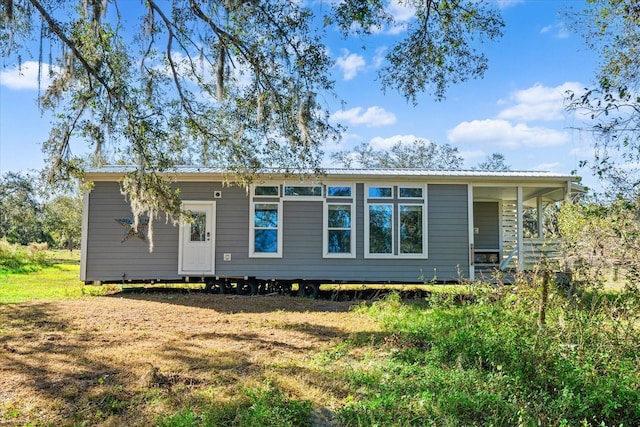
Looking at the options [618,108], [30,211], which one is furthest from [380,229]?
[30,211]

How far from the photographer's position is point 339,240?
30.9ft

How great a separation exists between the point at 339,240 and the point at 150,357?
5.60 metres

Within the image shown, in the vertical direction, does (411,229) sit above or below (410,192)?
below

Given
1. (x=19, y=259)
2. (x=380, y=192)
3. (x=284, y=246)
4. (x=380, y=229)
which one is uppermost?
(x=380, y=192)

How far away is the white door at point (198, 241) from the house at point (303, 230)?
0.02 meters

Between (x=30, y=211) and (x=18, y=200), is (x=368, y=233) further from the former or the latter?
(x=18, y=200)

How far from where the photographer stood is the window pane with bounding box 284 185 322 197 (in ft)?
31.1

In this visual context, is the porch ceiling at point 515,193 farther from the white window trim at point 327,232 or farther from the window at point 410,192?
the white window trim at point 327,232

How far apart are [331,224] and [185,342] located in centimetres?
497

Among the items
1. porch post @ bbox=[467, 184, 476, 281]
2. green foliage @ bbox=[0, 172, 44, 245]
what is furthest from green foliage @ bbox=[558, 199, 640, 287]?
green foliage @ bbox=[0, 172, 44, 245]

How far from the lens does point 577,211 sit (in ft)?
16.7

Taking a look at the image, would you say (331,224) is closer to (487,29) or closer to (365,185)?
(365,185)

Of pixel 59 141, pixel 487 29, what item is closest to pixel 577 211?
pixel 487 29

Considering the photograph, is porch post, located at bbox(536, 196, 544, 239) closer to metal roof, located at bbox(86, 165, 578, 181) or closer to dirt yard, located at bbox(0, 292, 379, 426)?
metal roof, located at bbox(86, 165, 578, 181)
